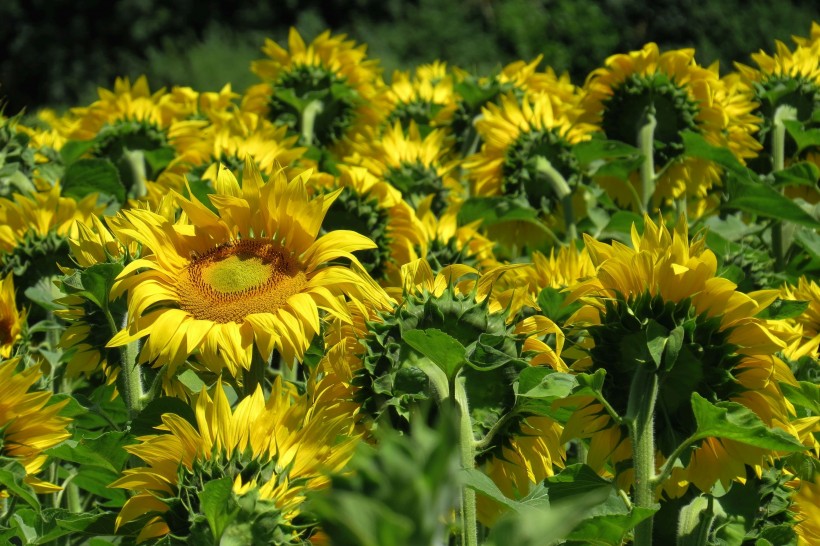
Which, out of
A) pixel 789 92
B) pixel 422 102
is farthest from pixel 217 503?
pixel 422 102

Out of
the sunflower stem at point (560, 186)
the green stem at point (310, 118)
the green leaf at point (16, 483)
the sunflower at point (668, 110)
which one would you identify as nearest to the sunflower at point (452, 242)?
the sunflower stem at point (560, 186)

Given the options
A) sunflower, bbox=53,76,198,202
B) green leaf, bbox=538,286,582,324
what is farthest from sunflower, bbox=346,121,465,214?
green leaf, bbox=538,286,582,324

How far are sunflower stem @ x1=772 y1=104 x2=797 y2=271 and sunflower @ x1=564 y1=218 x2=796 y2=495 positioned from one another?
35.3 inches

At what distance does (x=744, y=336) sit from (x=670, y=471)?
0.15 m

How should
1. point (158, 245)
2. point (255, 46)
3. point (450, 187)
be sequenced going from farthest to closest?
point (255, 46) < point (450, 187) < point (158, 245)

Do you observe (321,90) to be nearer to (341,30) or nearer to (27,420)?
(27,420)

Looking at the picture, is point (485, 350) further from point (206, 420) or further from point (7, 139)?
point (7, 139)

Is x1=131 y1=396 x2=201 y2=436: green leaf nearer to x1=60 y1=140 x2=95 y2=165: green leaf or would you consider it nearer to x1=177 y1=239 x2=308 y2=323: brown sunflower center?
x1=177 y1=239 x2=308 y2=323: brown sunflower center

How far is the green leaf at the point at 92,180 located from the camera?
2.03 meters

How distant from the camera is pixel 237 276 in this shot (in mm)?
1260

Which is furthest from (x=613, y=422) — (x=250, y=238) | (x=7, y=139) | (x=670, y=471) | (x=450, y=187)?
(x=7, y=139)

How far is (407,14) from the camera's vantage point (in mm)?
10961

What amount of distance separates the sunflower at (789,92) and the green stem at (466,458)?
115 cm

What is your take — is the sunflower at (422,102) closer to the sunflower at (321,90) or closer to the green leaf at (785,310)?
the sunflower at (321,90)
